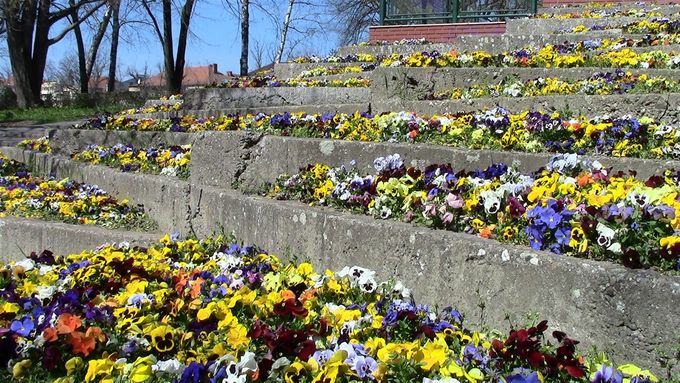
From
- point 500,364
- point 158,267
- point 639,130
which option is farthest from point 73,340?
point 639,130

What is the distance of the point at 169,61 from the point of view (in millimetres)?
25516

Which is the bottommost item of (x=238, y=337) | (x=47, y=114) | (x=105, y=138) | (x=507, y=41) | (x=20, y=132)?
(x=238, y=337)

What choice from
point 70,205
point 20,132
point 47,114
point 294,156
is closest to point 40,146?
point 70,205

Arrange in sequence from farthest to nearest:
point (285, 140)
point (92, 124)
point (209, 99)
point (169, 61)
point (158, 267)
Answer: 1. point (169, 61)
2. point (209, 99)
3. point (92, 124)
4. point (285, 140)
5. point (158, 267)

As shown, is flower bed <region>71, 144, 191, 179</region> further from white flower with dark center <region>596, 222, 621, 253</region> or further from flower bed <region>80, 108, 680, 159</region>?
white flower with dark center <region>596, 222, 621, 253</region>

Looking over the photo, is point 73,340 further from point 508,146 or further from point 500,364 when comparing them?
point 508,146

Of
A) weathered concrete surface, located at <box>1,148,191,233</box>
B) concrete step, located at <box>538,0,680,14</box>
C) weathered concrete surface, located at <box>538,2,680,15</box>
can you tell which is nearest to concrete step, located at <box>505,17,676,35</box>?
weathered concrete surface, located at <box>538,2,680,15</box>

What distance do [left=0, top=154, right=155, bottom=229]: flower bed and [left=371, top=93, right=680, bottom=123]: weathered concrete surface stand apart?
3.17 meters

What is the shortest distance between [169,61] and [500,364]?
24.7 meters

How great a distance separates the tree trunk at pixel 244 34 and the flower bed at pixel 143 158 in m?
19.2

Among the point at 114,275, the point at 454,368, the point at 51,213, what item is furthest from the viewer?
the point at 51,213

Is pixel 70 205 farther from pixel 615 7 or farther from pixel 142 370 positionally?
pixel 615 7

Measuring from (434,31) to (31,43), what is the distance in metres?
16.1

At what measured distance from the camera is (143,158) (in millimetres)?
7629
